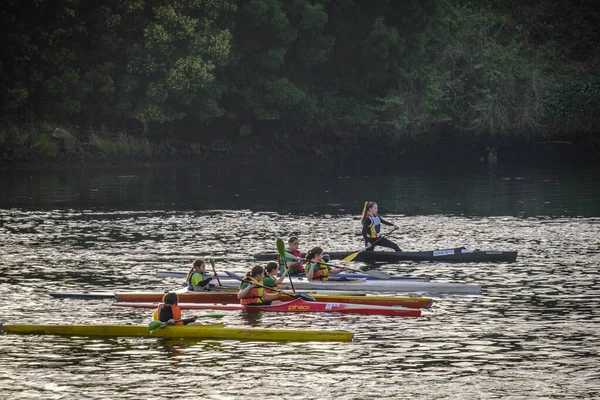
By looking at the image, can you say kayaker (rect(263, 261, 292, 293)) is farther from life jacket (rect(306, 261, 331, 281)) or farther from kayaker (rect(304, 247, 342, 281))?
life jacket (rect(306, 261, 331, 281))

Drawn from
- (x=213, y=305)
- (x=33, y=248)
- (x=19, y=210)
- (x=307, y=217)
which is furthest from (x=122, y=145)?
(x=213, y=305)

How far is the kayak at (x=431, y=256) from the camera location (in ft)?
120

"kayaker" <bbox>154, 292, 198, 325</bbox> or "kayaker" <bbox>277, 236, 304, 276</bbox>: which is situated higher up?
"kayaker" <bbox>277, 236, 304, 276</bbox>

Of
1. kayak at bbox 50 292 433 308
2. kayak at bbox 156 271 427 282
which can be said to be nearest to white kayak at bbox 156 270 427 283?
kayak at bbox 156 271 427 282

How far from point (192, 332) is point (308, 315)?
385 centimetres

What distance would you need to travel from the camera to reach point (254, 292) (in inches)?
1107

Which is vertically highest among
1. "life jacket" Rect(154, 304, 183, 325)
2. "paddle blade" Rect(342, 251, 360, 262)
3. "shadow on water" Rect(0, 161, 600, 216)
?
"shadow on water" Rect(0, 161, 600, 216)

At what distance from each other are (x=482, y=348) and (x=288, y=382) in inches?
195

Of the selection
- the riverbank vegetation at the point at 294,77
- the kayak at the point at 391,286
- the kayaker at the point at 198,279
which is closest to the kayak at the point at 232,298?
the kayaker at the point at 198,279

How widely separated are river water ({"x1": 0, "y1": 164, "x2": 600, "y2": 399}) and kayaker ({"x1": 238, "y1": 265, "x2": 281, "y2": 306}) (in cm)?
45

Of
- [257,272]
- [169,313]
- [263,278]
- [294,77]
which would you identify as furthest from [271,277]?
[294,77]

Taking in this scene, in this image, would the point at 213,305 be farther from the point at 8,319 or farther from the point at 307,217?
the point at 307,217

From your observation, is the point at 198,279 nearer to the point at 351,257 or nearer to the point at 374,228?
the point at 351,257

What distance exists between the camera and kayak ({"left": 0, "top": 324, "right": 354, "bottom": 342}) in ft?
80.4
